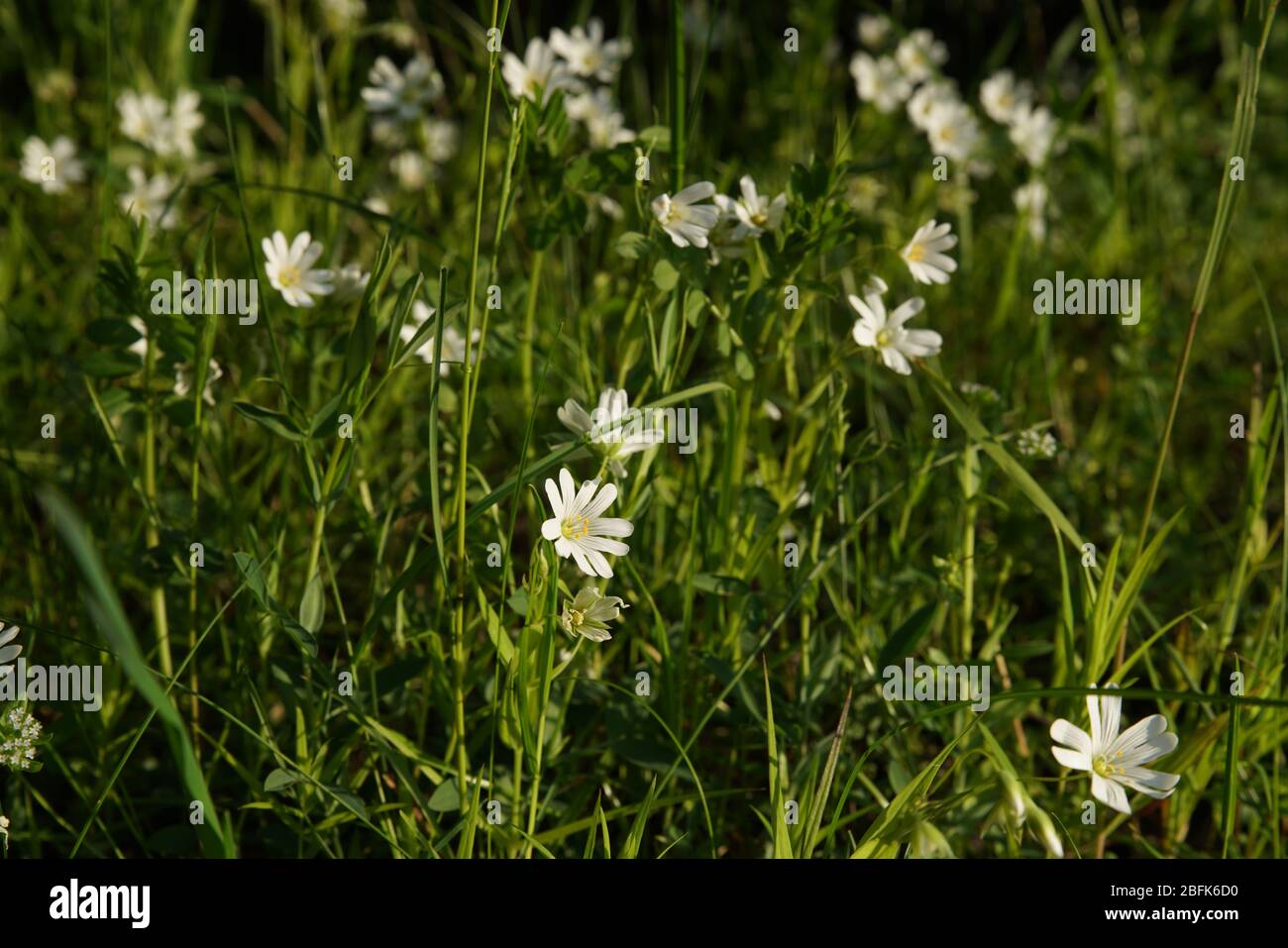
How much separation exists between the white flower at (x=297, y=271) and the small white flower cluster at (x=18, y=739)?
630 millimetres

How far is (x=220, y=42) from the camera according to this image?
3590 millimetres

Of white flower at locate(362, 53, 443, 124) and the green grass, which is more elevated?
white flower at locate(362, 53, 443, 124)

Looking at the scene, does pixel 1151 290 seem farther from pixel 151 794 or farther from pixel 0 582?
pixel 0 582

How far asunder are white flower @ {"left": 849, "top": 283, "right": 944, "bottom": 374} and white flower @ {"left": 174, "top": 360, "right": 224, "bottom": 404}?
34.4 inches

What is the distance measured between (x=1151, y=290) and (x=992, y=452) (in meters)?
0.75

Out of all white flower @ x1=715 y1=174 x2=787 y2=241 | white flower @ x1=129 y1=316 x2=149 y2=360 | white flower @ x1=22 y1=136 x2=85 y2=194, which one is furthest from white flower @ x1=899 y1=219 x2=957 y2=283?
white flower @ x1=22 y1=136 x2=85 y2=194

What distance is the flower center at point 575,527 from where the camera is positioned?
1.34 meters

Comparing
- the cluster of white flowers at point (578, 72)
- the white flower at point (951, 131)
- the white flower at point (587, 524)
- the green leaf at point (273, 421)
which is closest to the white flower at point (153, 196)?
the cluster of white flowers at point (578, 72)

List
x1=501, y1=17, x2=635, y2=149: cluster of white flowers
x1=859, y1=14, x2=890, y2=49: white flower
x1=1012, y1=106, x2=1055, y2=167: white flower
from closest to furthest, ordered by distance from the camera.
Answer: x1=501, y1=17, x2=635, y2=149: cluster of white flowers, x1=1012, y1=106, x2=1055, y2=167: white flower, x1=859, y1=14, x2=890, y2=49: white flower

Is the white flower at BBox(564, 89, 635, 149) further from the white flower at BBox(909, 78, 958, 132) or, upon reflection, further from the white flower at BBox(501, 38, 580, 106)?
the white flower at BBox(909, 78, 958, 132)

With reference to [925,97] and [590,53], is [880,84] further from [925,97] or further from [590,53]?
[590,53]

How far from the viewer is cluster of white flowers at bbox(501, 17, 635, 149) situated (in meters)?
1.93

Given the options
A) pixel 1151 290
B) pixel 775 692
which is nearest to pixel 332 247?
pixel 775 692
